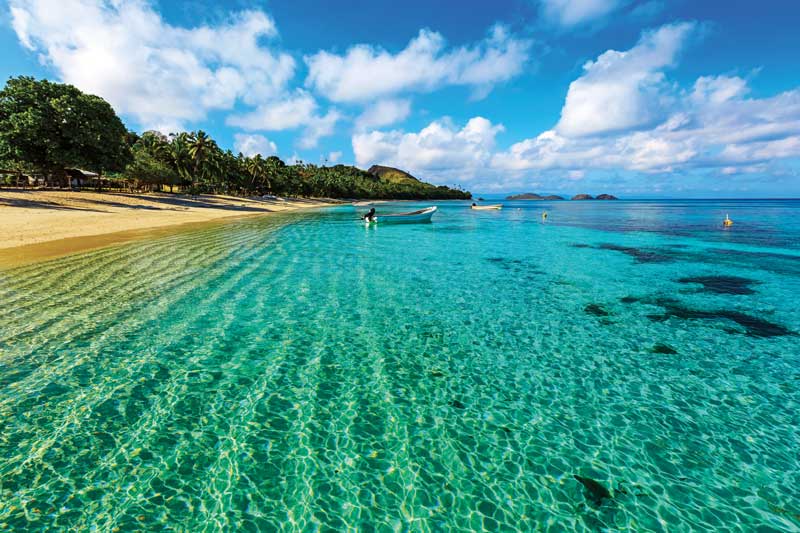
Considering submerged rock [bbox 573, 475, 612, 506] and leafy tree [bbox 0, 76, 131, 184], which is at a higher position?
leafy tree [bbox 0, 76, 131, 184]

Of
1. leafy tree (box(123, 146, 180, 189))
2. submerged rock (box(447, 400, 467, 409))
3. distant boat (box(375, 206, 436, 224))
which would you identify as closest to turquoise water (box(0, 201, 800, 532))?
submerged rock (box(447, 400, 467, 409))

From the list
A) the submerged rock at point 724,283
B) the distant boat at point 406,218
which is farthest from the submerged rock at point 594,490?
the distant boat at point 406,218

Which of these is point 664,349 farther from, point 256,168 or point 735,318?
point 256,168

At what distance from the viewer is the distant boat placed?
39.0 meters

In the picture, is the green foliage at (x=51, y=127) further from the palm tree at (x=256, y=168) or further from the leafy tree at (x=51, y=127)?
the palm tree at (x=256, y=168)

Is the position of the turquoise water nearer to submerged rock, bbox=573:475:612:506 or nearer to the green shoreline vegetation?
submerged rock, bbox=573:475:612:506

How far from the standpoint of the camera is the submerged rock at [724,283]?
14955 millimetres

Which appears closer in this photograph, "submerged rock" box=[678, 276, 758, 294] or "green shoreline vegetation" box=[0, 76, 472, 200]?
"submerged rock" box=[678, 276, 758, 294]

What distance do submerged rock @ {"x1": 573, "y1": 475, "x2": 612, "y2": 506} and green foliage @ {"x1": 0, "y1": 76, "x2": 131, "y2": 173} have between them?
1996 inches

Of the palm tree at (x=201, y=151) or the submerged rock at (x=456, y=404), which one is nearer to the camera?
the submerged rock at (x=456, y=404)

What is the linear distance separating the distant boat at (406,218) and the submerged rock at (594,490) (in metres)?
35.0

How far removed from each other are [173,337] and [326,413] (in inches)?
198

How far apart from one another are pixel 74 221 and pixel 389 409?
3361 centimetres

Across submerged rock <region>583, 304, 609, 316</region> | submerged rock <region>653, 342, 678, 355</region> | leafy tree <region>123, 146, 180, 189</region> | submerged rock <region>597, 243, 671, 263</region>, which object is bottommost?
submerged rock <region>597, 243, 671, 263</region>
